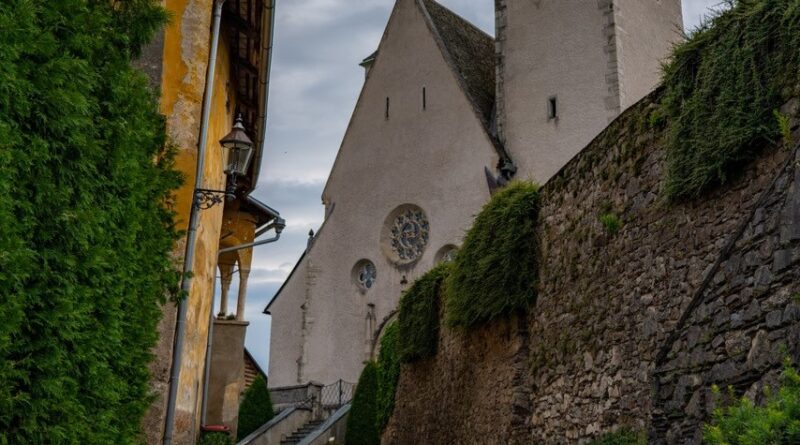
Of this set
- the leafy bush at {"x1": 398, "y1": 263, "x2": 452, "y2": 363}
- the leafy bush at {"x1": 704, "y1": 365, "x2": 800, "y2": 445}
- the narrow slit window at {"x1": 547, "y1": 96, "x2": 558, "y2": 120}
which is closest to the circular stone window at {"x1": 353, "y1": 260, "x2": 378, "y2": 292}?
the narrow slit window at {"x1": 547, "y1": 96, "x2": 558, "y2": 120}

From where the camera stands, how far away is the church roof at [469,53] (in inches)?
1168

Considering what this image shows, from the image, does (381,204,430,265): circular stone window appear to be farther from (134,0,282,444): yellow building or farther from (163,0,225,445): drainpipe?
(163,0,225,445): drainpipe

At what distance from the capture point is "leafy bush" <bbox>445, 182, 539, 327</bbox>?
10.9m

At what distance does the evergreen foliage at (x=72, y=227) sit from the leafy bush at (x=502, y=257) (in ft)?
17.3

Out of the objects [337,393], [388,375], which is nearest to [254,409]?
[337,393]

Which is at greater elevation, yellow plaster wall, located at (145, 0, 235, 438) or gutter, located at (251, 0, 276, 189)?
gutter, located at (251, 0, 276, 189)

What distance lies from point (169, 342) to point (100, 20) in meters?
4.48

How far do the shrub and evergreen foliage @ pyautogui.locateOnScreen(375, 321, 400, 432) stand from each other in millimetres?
7980

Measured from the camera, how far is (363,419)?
75.0ft

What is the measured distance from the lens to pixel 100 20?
5.73 metres

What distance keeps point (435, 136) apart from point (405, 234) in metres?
3.22

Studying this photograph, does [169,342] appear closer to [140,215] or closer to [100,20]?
[140,215]

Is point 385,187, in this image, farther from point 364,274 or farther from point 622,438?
point 622,438

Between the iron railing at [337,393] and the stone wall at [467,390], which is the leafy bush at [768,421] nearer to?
the stone wall at [467,390]
